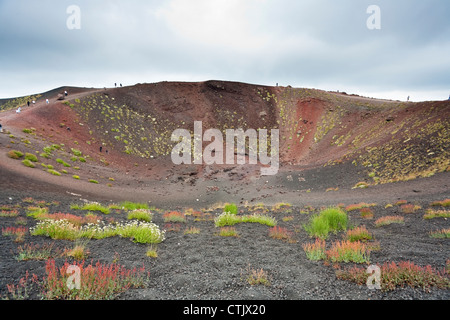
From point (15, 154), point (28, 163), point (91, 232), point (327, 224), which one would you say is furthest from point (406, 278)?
point (15, 154)

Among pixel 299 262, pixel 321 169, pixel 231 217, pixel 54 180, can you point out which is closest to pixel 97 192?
pixel 54 180

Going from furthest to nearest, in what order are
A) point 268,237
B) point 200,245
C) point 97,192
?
point 97,192 < point 268,237 < point 200,245

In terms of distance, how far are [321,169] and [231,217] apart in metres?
28.4

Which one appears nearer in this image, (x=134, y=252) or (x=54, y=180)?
(x=134, y=252)

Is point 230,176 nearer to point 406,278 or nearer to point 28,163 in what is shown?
point 28,163

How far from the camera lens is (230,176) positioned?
39500mm

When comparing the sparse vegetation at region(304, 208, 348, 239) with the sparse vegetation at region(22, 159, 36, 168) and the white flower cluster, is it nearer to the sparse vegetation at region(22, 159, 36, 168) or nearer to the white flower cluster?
the white flower cluster

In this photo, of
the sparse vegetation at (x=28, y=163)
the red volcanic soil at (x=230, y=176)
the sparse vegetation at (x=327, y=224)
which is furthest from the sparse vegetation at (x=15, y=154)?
the sparse vegetation at (x=327, y=224)

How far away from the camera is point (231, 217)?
37.6ft

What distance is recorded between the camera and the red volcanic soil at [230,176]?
16.9 feet

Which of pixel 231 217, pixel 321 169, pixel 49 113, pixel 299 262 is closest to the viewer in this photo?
pixel 299 262

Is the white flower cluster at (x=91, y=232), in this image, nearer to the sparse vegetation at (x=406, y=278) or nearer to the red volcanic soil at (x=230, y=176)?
the red volcanic soil at (x=230, y=176)

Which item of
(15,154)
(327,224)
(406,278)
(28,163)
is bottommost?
(327,224)
